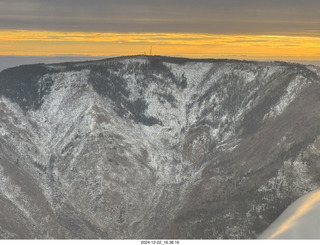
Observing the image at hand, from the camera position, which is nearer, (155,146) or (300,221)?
(300,221)

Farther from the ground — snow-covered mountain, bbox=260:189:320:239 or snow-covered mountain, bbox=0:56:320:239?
snow-covered mountain, bbox=0:56:320:239

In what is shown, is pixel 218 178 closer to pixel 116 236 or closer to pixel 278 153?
pixel 278 153

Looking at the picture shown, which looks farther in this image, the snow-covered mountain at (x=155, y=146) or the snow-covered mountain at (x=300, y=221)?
the snow-covered mountain at (x=155, y=146)

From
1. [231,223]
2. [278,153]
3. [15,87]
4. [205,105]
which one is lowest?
[231,223]

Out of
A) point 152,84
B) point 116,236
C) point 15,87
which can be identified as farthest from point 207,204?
point 15,87

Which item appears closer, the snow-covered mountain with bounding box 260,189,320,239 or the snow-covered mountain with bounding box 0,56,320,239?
the snow-covered mountain with bounding box 260,189,320,239

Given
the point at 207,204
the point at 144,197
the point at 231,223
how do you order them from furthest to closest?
the point at 144,197, the point at 207,204, the point at 231,223

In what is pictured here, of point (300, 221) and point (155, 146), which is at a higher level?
point (155, 146)

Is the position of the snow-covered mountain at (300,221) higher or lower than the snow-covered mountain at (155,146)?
lower
